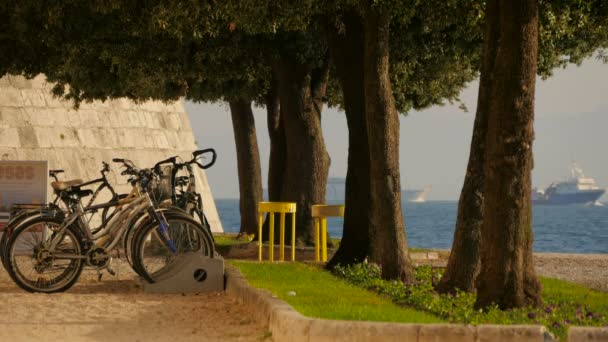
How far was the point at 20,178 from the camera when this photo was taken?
20.1 metres

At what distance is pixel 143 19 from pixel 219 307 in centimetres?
829

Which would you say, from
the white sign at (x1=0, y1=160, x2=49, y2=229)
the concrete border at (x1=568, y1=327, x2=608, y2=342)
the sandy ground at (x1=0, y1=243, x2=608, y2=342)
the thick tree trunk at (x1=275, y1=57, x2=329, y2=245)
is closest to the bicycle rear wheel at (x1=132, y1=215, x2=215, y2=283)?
the sandy ground at (x1=0, y1=243, x2=608, y2=342)

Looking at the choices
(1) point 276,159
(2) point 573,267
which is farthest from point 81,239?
(1) point 276,159

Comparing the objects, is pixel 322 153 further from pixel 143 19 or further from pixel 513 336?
pixel 513 336

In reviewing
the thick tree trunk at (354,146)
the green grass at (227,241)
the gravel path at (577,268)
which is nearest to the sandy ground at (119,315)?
the gravel path at (577,268)

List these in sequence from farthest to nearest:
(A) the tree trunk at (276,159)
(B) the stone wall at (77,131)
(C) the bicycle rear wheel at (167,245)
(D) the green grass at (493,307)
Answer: (B) the stone wall at (77,131) < (A) the tree trunk at (276,159) < (C) the bicycle rear wheel at (167,245) < (D) the green grass at (493,307)

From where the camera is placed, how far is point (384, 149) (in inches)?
595

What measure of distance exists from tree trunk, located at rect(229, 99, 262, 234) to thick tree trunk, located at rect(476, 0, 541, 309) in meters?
18.2

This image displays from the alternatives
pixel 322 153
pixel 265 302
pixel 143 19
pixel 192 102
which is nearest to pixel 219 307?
pixel 265 302

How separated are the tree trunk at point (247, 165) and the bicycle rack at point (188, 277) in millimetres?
15060

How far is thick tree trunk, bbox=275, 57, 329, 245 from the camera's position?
22.6m

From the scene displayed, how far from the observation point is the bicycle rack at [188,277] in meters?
14.0

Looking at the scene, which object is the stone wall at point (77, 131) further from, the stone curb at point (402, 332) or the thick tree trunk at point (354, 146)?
the stone curb at point (402, 332)

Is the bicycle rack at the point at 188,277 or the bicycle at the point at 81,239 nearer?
the bicycle at the point at 81,239
